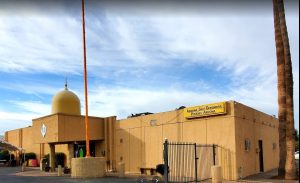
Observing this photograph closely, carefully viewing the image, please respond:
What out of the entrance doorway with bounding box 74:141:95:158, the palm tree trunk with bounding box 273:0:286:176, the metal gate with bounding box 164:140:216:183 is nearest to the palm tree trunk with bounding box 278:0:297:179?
the palm tree trunk with bounding box 273:0:286:176

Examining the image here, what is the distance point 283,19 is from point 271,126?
13.0m

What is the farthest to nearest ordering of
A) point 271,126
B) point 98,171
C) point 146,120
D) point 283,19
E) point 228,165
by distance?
1. point 271,126
2. point 146,120
3. point 98,171
4. point 228,165
5. point 283,19

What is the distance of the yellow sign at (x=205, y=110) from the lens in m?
23.7

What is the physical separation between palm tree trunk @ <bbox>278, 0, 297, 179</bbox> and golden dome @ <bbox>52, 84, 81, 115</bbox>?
24.3 m

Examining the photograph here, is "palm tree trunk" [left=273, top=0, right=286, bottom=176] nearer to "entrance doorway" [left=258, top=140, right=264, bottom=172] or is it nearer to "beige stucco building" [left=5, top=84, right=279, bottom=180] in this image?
"beige stucco building" [left=5, top=84, right=279, bottom=180]

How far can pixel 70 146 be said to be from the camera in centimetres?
3325

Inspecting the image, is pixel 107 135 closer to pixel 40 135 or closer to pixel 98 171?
pixel 40 135

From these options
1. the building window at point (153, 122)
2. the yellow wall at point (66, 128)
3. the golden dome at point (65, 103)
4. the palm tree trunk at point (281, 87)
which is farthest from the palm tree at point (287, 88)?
the golden dome at point (65, 103)

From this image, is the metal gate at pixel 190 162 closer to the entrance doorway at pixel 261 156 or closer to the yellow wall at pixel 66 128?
the entrance doorway at pixel 261 156

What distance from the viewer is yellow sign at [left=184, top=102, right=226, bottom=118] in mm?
23656

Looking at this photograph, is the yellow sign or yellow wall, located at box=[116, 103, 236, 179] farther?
the yellow sign

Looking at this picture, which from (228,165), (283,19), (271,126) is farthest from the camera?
(271,126)

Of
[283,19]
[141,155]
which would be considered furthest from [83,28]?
[283,19]

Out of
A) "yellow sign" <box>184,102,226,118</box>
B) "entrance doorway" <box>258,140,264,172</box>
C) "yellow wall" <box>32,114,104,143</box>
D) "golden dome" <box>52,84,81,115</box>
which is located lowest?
"entrance doorway" <box>258,140,264,172</box>
